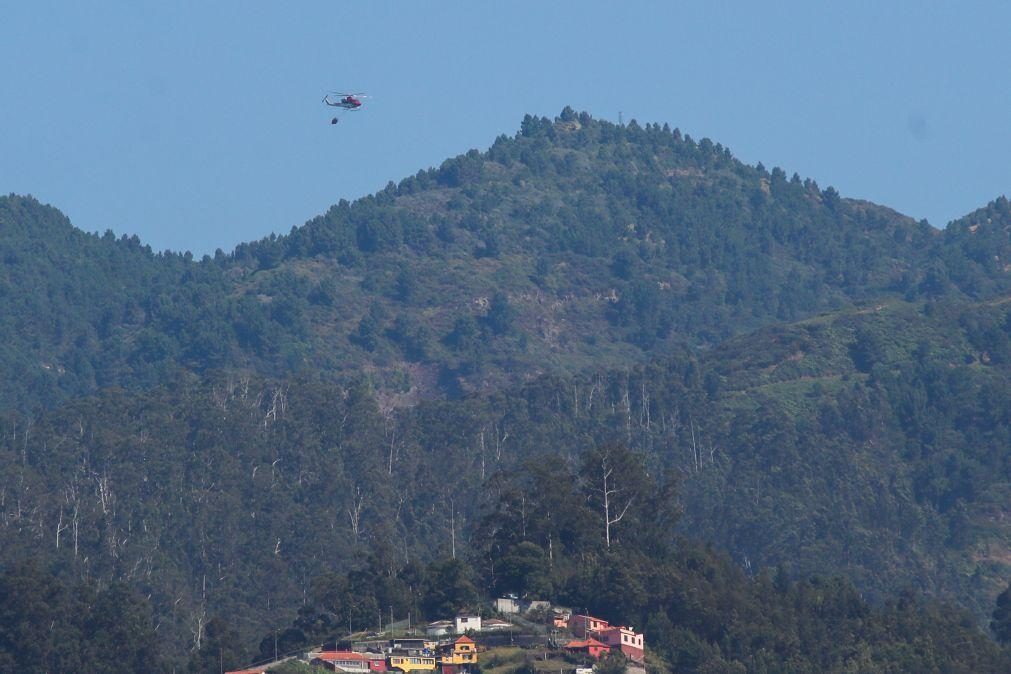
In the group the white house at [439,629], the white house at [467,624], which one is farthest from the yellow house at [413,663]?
the white house at [467,624]

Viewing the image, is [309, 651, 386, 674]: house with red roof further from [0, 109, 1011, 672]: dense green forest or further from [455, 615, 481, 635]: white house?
[0, 109, 1011, 672]: dense green forest

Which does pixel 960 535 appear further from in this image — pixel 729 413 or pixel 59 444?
pixel 59 444

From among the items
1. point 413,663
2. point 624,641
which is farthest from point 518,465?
point 413,663

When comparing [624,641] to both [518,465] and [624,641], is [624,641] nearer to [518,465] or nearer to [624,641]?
[624,641]

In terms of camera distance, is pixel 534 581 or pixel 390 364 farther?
pixel 390 364

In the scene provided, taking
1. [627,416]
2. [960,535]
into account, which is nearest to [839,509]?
[960,535]

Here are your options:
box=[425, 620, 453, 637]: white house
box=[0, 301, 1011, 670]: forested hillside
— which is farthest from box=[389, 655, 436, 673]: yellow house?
box=[0, 301, 1011, 670]: forested hillside

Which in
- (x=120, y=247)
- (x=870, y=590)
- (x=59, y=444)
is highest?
(x=120, y=247)
